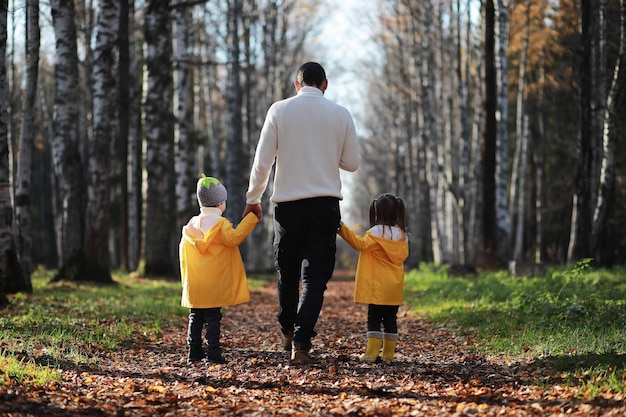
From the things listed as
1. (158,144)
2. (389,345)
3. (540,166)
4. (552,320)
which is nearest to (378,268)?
(389,345)

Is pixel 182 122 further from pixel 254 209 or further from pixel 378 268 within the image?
pixel 378 268

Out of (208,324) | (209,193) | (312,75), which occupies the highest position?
(312,75)

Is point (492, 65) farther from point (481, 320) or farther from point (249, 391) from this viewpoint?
point (249, 391)

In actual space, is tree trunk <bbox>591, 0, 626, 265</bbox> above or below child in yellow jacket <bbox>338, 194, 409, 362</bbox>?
above

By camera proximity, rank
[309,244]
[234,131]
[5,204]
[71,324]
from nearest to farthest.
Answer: [309,244] < [71,324] < [5,204] < [234,131]

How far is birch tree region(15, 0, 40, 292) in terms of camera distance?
13.1 metres

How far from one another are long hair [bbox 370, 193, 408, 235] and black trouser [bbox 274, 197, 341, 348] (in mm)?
503

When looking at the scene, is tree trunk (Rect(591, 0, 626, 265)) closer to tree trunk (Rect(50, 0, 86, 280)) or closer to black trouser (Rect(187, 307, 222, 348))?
tree trunk (Rect(50, 0, 86, 280))

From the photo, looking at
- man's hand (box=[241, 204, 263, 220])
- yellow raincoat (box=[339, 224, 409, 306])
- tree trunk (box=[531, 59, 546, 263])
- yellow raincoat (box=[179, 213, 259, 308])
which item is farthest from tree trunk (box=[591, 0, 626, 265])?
tree trunk (box=[531, 59, 546, 263])

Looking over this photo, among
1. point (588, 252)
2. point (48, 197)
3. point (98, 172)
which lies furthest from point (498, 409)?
point (48, 197)

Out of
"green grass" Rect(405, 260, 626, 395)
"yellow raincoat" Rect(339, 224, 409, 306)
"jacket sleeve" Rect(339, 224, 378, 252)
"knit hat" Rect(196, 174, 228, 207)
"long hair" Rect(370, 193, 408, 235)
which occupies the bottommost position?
"green grass" Rect(405, 260, 626, 395)

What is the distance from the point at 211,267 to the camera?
6.74m

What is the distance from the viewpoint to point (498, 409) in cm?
475

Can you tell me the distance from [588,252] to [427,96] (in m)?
10.8
